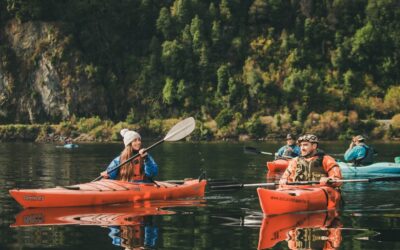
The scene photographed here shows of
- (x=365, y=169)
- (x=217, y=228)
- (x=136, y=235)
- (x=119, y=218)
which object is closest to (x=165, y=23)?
(x=365, y=169)

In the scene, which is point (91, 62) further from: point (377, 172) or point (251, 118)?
point (377, 172)

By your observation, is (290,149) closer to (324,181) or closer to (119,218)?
(324,181)

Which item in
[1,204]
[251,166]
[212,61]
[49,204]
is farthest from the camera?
[212,61]

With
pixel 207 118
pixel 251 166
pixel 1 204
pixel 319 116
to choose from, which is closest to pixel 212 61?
pixel 207 118

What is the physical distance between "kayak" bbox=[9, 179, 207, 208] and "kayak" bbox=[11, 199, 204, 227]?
0.57ft

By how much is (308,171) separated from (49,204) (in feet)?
23.6

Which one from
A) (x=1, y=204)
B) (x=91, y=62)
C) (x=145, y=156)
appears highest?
(x=91, y=62)

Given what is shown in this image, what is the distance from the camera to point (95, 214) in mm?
20453

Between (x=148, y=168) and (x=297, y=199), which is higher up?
(x=148, y=168)

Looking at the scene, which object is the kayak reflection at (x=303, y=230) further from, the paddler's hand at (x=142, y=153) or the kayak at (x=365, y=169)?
the kayak at (x=365, y=169)

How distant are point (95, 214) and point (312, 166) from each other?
19.4 feet

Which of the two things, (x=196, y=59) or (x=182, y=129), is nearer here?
(x=182, y=129)

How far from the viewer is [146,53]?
556 ft

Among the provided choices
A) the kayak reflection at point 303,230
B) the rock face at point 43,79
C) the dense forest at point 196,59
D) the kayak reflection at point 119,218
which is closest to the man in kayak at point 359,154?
the kayak reflection at point 119,218
